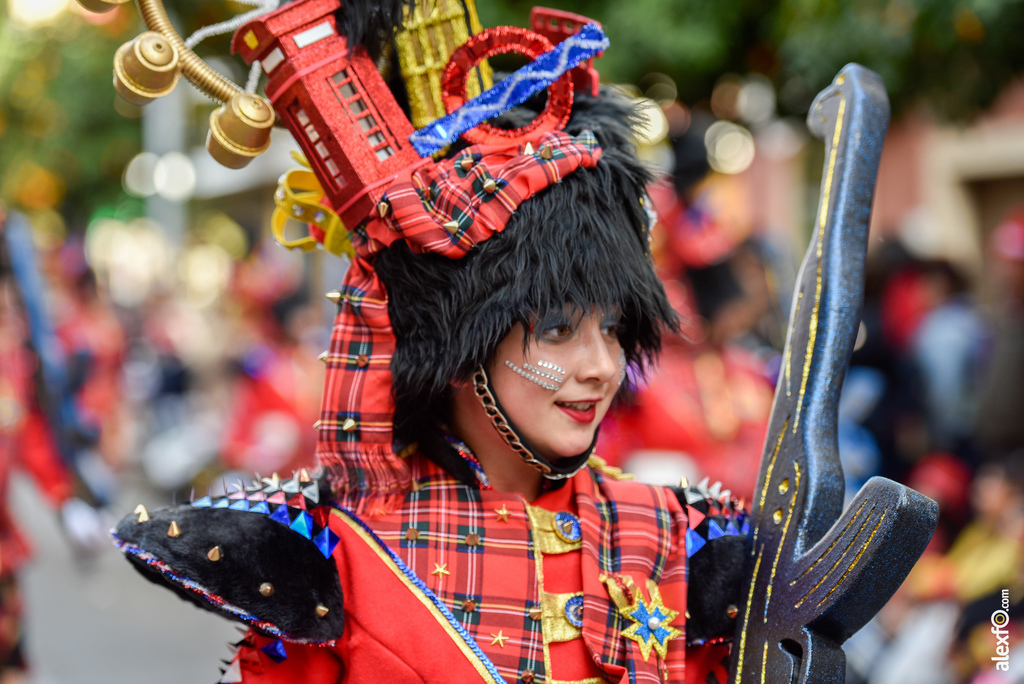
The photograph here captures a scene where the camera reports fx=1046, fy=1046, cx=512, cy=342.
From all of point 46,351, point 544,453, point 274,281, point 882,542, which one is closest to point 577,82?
point 544,453

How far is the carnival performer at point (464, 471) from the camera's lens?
1798 mm

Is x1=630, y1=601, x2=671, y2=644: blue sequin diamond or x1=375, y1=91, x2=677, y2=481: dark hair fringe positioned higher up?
x1=375, y1=91, x2=677, y2=481: dark hair fringe

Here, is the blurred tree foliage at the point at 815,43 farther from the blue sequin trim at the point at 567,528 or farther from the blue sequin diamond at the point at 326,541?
the blue sequin diamond at the point at 326,541

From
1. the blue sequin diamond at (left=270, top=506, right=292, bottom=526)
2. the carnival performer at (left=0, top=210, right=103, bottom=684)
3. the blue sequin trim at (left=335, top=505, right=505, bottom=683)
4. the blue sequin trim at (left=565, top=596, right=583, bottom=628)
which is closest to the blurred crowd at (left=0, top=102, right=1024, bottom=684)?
the carnival performer at (left=0, top=210, right=103, bottom=684)

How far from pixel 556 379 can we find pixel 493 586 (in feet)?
1.29

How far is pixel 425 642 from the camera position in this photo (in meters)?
1.80

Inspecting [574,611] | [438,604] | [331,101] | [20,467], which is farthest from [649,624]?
[20,467]

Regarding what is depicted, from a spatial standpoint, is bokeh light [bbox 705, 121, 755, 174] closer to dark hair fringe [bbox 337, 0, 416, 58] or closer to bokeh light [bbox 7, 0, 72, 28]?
dark hair fringe [bbox 337, 0, 416, 58]

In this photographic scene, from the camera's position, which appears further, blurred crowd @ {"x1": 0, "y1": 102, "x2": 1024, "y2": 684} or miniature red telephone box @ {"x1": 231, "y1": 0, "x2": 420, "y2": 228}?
blurred crowd @ {"x1": 0, "y1": 102, "x2": 1024, "y2": 684}

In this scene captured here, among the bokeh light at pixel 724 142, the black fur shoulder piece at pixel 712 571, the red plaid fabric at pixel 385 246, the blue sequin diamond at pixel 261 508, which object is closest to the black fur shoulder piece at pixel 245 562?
the blue sequin diamond at pixel 261 508

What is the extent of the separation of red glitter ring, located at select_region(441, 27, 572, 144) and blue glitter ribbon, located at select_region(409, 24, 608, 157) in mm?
44

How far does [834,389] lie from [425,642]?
32.9 inches

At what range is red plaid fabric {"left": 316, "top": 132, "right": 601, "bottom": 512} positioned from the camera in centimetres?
180

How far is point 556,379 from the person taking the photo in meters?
1.83
